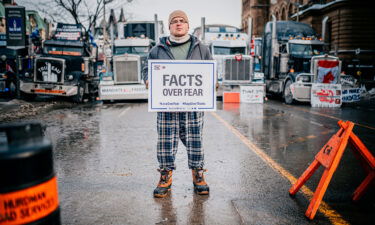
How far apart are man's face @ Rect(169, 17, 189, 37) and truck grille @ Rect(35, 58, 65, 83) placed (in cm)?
1330

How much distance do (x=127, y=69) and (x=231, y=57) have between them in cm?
556

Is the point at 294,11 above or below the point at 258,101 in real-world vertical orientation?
above

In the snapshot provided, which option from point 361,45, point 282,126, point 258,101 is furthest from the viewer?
point 361,45

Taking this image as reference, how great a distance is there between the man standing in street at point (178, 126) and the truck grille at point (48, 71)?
43.0 ft

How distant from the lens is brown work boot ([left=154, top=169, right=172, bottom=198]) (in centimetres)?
398

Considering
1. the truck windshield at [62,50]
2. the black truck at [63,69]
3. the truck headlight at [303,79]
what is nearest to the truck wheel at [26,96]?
the black truck at [63,69]

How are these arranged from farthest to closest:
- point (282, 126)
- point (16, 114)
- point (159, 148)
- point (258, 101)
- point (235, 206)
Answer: point (258, 101) → point (16, 114) → point (282, 126) → point (159, 148) → point (235, 206)

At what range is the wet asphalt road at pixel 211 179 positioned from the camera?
11.3 ft

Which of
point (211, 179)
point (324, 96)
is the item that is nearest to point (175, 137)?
point (211, 179)

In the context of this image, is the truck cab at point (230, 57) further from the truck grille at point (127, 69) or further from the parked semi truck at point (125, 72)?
the truck grille at point (127, 69)

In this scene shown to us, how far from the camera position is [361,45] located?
3369cm

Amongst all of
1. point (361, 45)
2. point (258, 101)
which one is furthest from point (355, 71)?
point (258, 101)

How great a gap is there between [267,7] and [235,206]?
63.1 metres

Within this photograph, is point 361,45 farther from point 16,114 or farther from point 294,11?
point 16,114
